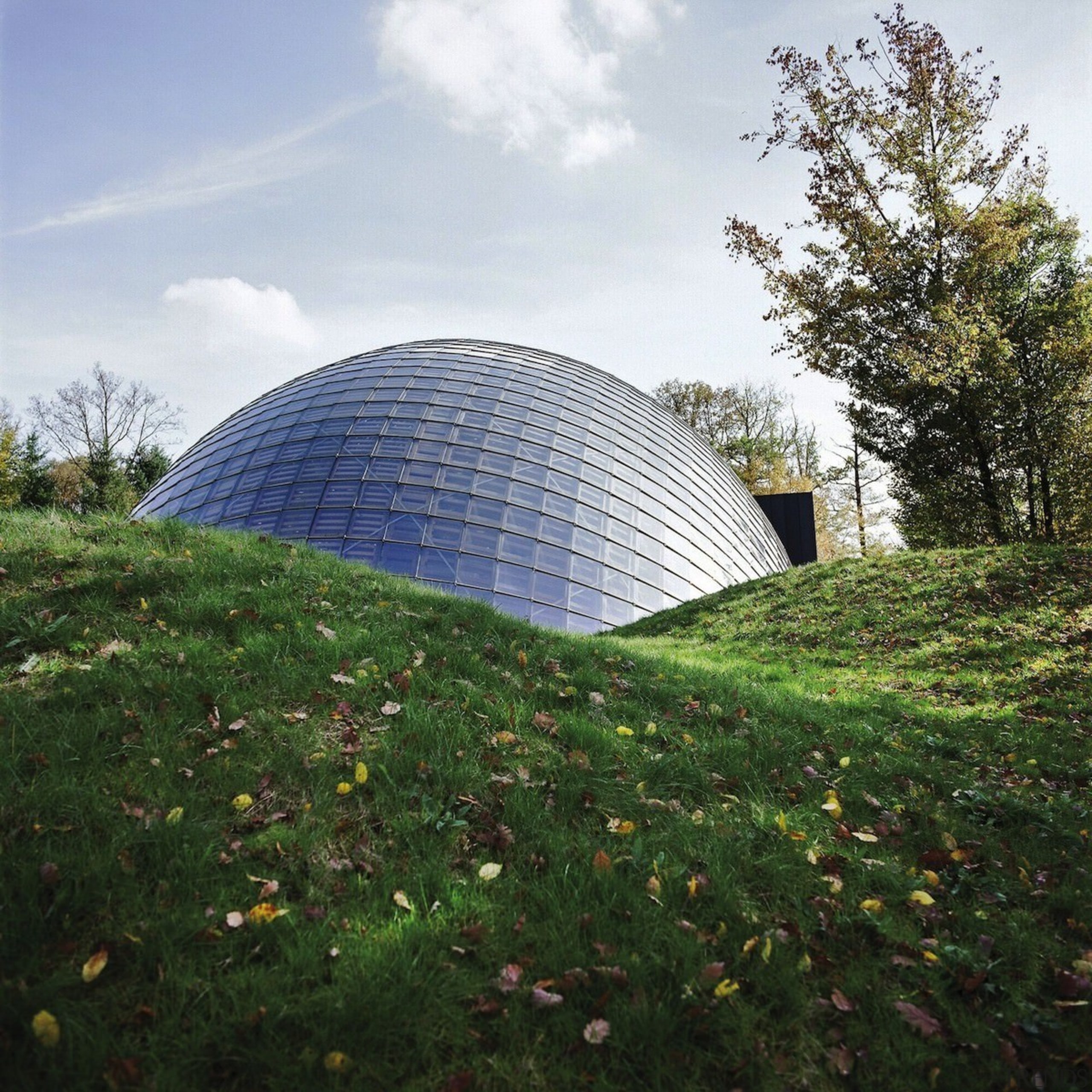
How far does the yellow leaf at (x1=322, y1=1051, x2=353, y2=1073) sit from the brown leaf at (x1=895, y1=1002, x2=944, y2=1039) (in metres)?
2.27

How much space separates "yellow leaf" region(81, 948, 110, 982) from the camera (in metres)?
2.40

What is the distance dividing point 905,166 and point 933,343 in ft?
15.1

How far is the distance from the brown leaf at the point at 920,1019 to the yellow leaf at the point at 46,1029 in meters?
3.23

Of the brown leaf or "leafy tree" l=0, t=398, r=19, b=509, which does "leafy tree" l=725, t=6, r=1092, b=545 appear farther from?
"leafy tree" l=0, t=398, r=19, b=509

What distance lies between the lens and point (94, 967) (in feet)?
7.95

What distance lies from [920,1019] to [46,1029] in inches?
131

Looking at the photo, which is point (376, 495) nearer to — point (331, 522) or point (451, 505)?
point (331, 522)

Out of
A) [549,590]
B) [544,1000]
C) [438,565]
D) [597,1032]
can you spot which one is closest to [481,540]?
[438,565]

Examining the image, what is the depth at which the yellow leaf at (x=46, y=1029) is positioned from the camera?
7.09 ft

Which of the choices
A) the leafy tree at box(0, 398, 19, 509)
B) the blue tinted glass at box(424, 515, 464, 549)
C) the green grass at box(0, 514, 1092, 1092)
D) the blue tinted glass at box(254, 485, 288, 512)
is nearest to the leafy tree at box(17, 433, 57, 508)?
the leafy tree at box(0, 398, 19, 509)

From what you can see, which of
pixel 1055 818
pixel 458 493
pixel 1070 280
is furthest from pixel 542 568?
pixel 1070 280

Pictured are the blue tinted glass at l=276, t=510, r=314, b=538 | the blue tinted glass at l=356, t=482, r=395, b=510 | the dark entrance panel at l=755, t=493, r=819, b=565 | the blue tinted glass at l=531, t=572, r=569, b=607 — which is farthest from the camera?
the dark entrance panel at l=755, t=493, r=819, b=565

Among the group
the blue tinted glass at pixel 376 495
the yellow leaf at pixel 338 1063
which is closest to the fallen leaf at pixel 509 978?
the yellow leaf at pixel 338 1063

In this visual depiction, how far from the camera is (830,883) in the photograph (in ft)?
11.7
